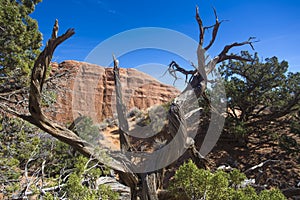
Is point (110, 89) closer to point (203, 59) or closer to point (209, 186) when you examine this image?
point (203, 59)

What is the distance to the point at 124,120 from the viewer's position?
2824mm

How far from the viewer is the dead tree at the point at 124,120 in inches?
61.9

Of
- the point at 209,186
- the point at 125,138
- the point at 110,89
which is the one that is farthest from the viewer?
the point at 110,89

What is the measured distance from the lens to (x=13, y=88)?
4605 mm

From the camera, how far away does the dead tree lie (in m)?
1.57

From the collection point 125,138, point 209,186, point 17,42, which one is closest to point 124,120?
point 125,138

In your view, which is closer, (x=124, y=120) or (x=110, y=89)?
(x=124, y=120)

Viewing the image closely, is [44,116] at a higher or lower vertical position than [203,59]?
lower

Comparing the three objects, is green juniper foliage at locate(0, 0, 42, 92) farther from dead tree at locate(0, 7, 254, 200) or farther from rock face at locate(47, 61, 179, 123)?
rock face at locate(47, 61, 179, 123)

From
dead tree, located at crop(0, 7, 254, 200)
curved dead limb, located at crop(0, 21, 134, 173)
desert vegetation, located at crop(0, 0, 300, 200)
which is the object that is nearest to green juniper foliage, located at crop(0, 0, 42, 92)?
desert vegetation, located at crop(0, 0, 300, 200)

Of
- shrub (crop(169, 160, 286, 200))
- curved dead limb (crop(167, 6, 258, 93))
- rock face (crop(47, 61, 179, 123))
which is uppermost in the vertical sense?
rock face (crop(47, 61, 179, 123))

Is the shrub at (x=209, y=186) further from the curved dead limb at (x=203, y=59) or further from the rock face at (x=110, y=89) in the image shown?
the rock face at (x=110, y=89)

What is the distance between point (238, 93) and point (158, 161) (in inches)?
288

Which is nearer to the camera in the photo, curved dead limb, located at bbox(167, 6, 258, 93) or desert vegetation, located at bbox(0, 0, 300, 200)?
desert vegetation, located at bbox(0, 0, 300, 200)
